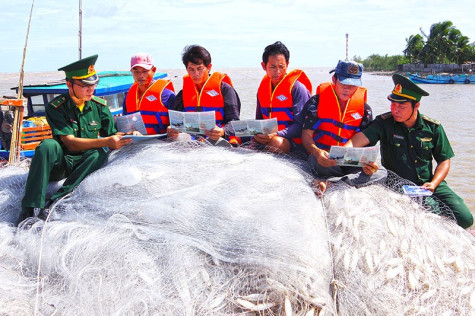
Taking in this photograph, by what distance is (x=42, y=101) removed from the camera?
10.1m

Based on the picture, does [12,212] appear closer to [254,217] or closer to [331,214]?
[254,217]

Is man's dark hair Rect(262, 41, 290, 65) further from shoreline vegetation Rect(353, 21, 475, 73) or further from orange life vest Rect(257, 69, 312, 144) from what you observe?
shoreline vegetation Rect(353, 21, 475, 73)

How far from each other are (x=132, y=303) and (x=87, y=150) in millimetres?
2078

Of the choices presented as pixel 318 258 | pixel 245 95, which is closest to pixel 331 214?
pixel 318 258

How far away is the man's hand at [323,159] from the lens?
388 cm

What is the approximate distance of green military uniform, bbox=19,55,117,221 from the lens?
149 inches

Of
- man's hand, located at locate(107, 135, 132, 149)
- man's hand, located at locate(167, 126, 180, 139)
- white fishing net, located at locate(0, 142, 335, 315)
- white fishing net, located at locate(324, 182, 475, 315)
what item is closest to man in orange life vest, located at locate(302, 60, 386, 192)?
white fishing net, located at locate(324, 182, 475, 315)

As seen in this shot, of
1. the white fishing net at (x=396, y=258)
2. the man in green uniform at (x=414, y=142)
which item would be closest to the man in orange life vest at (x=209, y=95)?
the man in green uniform at (x=414, y=142)

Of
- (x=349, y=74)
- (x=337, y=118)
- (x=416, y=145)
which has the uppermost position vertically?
(x=349, y=74)

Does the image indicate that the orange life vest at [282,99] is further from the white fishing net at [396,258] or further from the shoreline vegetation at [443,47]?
the shoreline vegetation at [443,47]

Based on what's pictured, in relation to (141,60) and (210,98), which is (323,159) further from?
(141,60)

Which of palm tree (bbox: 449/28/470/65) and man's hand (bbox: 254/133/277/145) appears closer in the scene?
man's hand (bbox: 254/133/277/145)

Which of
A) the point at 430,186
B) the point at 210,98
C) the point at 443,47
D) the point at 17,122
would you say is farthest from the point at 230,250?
the point at 443,47

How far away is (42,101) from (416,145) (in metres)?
8.79
